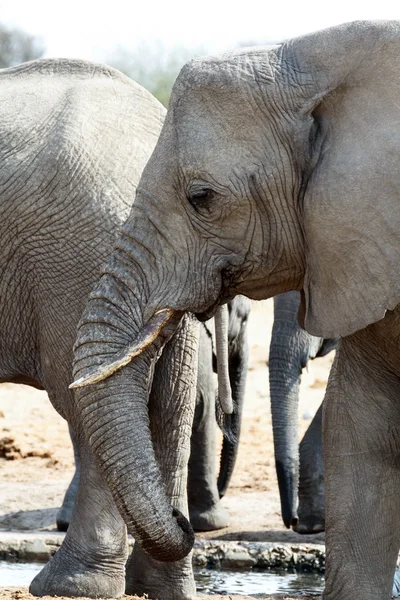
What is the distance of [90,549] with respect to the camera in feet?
14.6

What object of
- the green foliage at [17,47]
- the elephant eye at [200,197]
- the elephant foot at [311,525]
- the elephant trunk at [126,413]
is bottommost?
the elephant foot at [311,525]

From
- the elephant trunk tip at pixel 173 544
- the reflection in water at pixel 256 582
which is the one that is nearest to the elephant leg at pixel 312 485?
the reflection in water at pixel 256 582

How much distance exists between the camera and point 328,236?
3600 millimetres

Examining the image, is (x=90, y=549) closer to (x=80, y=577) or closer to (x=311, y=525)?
(x=80, y=577)

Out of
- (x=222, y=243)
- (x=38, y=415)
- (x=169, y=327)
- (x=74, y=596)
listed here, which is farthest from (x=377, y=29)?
(x=38, y=415)

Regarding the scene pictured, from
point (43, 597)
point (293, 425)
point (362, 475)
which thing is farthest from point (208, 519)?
point (362, 475)

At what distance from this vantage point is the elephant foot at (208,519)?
660cm

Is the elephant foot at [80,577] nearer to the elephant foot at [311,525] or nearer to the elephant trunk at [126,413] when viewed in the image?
the elephant trunk at [126,413]

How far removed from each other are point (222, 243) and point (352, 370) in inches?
22.6

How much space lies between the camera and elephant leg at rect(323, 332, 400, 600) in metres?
4.02

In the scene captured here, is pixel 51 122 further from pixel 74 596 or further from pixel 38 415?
pixel 38 415

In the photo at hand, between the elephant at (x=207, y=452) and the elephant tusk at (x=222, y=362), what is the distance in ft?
3.75

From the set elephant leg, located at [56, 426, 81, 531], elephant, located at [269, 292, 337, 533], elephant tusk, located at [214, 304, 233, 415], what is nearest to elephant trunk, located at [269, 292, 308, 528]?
elephant, located at [269, 292, 337, 533]

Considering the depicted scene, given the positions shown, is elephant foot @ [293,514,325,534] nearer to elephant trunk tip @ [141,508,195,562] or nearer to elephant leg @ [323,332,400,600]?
elephant leg @ [323,332,400,600]
